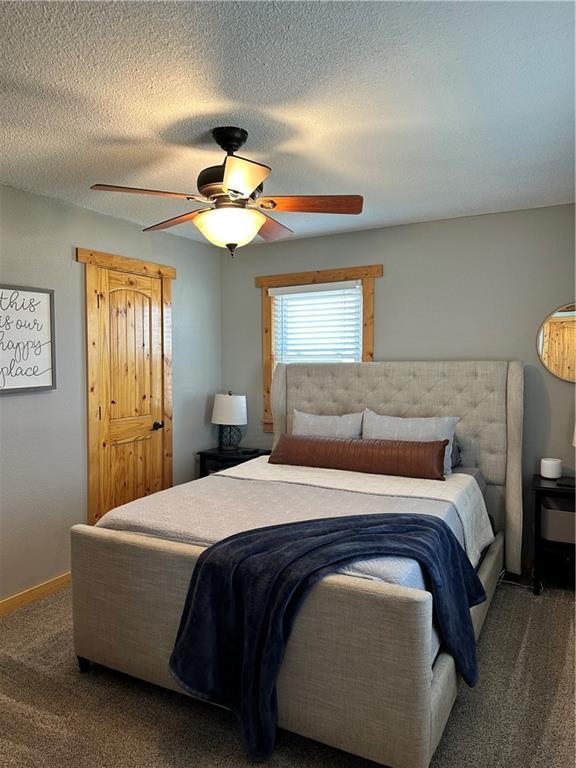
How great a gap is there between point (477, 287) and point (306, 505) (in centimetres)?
218

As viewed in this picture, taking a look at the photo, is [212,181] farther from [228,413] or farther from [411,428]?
[228,413]

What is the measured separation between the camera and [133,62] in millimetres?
1921

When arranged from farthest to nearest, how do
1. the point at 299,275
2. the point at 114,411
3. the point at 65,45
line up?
1. the point at 299,275
2. the point at 114,411
3. the point at 65,45

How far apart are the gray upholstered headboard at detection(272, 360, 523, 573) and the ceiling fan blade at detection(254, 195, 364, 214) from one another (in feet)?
6.02

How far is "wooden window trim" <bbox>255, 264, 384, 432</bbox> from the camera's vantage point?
4383 mm

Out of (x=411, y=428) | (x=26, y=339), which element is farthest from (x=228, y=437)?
(x=26, y=339)

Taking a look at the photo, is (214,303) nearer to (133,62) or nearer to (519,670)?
(133,62)

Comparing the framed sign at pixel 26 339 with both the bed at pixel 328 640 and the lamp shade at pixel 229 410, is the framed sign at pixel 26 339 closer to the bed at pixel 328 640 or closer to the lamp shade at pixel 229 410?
the bed at pixel 328 640

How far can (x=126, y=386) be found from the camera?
4.09 m

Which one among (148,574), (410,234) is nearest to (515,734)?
(148,574)

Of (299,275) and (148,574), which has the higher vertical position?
(299,275)

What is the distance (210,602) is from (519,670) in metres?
1.58

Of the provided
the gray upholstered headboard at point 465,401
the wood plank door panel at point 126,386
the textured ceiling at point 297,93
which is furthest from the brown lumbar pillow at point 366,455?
the textured ceiling at point 297,93

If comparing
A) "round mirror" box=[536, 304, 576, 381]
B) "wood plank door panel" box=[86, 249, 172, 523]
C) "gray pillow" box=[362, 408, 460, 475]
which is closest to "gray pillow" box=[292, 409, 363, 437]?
"gray pillow" box=[362, 408, 460, 475]
